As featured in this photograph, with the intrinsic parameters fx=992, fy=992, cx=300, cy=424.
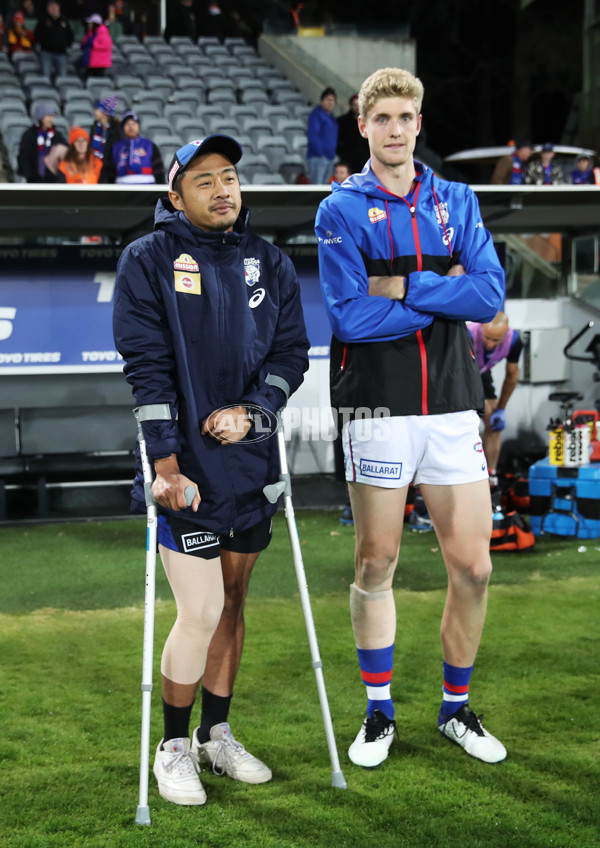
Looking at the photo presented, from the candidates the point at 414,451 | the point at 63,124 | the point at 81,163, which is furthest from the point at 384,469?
the point at 63,124

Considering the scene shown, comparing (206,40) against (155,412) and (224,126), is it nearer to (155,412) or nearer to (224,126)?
(224,126)

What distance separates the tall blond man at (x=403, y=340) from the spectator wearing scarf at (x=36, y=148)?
8.25m

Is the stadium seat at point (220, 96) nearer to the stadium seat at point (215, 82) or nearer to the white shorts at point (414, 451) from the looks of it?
the stadium seat at point (215, 82)

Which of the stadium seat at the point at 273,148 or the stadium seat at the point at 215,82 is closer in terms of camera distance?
the stadium seat at the point at 273,148

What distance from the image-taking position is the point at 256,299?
3330 millimetres

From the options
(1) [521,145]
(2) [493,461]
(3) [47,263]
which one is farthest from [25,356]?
(1) [521,145]

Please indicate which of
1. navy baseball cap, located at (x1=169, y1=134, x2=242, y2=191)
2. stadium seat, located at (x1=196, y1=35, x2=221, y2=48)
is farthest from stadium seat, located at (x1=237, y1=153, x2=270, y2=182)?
navy baseball cap, located at (x1=169, y1=134, x2=242, y2=191)

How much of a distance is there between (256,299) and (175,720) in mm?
1448

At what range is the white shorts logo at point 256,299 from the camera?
10.9ft

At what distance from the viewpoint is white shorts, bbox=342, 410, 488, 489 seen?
11.5 ft

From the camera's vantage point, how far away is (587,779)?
352 centimetres

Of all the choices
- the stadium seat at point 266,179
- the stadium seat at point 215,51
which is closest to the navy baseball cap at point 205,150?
the stadium seat at point 266,179

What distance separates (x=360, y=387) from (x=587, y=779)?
1.61m

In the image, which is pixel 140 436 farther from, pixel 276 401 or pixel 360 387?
pixel 360 387
